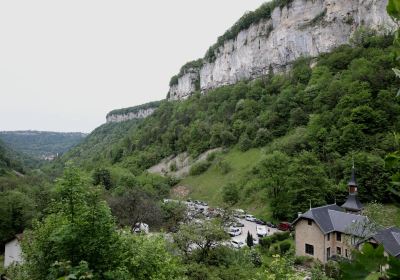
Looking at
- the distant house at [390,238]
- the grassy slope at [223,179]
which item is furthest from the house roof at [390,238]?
the grassy slope at [223,179]

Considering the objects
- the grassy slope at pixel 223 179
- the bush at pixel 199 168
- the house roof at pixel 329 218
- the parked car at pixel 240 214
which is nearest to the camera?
the house roof at pixel 329 218

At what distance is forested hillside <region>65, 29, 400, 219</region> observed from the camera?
4367 cm

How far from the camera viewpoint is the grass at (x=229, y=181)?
2117 inches

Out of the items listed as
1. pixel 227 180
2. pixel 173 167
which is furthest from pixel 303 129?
pixel 173 167

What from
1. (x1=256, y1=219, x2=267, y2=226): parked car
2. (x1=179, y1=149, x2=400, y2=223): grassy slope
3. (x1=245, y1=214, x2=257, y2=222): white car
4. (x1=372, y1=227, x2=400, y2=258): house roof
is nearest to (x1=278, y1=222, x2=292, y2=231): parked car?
(x1=256, y1=219, x2=267, y2=226): parked car

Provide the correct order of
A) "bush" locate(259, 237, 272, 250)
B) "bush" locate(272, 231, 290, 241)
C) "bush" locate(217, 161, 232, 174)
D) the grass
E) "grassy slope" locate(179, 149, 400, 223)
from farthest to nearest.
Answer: "bush" locate(217, 161, 232, 174)
"grassy slope" locate(179, 149, 400, 223)
the grass
"bush" locate(272, 231, 290, 241)
"bush" locate(259, 237, 272, 250)

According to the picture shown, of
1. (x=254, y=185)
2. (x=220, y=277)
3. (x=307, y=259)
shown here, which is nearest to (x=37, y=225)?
(x=220, y=277)

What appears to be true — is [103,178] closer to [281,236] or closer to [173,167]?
[173,167]

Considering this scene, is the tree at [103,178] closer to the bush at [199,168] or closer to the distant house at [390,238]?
the bush at [199,168]

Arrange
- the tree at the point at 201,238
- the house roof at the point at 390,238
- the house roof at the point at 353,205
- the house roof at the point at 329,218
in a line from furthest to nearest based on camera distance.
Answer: the house roof at the point at 353,205 < the house roof at the point at 329,218 < the house roof at the point at 390,238 < the tree at the point at 201,238

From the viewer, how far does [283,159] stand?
48.1m

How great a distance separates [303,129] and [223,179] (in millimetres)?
16866

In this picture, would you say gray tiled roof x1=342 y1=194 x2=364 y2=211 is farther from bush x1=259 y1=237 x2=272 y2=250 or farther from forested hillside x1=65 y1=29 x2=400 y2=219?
bush x1=259 y1=237 x2=272 y2=250

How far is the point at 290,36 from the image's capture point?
307 ft
